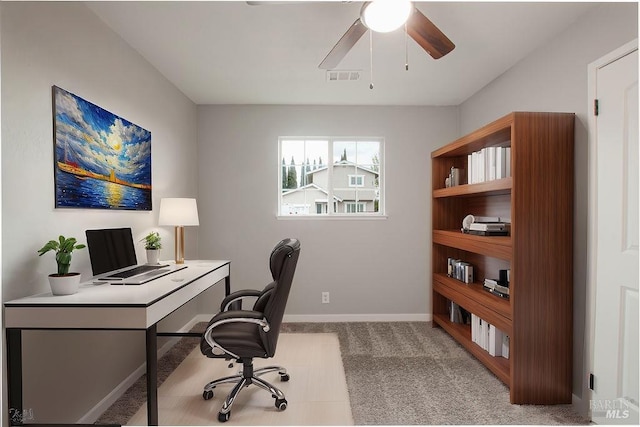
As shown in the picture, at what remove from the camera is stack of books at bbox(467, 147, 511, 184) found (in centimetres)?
286

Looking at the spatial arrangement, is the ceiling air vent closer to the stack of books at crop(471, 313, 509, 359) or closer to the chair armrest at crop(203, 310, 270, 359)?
the chair armrest at crop(203, 310, 270, 359)

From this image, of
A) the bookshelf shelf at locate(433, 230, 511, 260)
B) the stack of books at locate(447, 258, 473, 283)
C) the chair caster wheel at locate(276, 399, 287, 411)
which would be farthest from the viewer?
the stack of books at locate(447, 258, 473, 283)

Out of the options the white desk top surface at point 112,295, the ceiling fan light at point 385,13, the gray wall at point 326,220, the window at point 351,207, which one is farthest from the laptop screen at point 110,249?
the window at point 351,207

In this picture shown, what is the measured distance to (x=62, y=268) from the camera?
191cm

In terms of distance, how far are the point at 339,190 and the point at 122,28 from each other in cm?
270

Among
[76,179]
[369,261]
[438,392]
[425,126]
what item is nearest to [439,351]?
[438,392]

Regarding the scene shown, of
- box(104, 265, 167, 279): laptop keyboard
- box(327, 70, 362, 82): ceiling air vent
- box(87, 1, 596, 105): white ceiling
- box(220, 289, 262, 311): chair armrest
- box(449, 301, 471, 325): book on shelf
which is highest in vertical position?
box(87, 1, 596, 105): white ceiling

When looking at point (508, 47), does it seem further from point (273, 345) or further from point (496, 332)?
point (273, 345)

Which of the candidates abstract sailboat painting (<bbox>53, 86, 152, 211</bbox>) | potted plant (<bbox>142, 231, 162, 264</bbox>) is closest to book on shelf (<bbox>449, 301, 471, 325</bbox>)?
potted plant (<bbox>142, 231, 162, 264</bbox>)

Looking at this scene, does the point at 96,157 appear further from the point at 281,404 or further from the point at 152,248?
the point at 281,404

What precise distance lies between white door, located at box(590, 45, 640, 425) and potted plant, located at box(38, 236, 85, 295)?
9.27 feet

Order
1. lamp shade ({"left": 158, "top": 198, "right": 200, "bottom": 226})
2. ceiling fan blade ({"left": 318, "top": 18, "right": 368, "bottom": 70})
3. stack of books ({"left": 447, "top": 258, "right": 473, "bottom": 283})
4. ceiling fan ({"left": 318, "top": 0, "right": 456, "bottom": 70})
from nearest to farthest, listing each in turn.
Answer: ceiling fan ({"left": 318, "top": 0, "right": 456, "bottom": 70}) < ceiling fan blade ({"left": 318, "top": 18, "right": 368, "bottom": 70}) < lamp shade ({"left": 158, "top": 198, "right": 200, "bottom": 226}) < stack of books ({"left": 447, "top": 258, "right": 473, "bottom": 283})

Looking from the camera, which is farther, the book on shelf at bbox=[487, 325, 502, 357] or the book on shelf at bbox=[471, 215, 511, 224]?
the book on shelf at bbox=[471, 215, 511, 224]

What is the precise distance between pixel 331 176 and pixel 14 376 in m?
3.43
